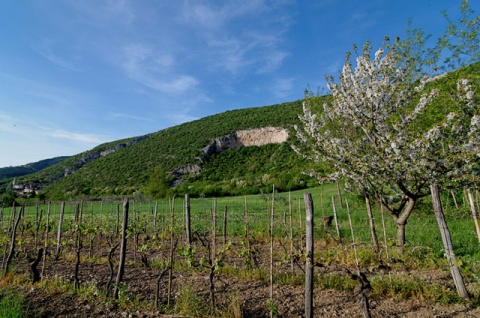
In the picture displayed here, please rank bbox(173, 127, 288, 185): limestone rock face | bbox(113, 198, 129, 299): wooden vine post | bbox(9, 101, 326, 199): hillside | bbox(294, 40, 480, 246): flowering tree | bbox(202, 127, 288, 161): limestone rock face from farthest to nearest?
bbox(202, 127, 288, 161): limestone rock face, bbox(173, 127, 288, 185): limestone rock face, bbox(9, 101, 326, 199): hillside, bbox(294, 40, 480, 246): flowering tree, bbox(113, 198, 129, 299): wooden vine post

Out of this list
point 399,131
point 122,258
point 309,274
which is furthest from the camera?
point 399,131

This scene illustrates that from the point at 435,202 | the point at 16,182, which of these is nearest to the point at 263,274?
the point at 435,202

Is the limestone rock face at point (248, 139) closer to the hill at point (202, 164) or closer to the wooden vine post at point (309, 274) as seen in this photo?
the hill at point (202, 164)

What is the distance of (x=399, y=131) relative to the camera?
26.3ft

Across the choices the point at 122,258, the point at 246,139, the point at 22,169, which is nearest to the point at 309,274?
the point at 122,258

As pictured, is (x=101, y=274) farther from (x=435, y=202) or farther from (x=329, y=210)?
(x=329, y=210)

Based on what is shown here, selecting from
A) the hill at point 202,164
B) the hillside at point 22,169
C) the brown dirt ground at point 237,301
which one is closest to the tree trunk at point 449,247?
the brown dirt ground at point 237,301

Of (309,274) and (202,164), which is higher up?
(202,164)

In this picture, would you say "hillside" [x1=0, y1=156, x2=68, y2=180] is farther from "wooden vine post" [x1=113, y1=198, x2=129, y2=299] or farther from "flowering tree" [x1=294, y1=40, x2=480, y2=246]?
"flowering tree" [x1=294, y1=40, x2=480, y2=246]

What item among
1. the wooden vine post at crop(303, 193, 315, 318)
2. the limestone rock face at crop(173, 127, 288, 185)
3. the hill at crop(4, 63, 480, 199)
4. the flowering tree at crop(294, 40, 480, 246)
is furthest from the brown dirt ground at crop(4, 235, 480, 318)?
the limestone rock face at crop(173, 127, 288, 185)

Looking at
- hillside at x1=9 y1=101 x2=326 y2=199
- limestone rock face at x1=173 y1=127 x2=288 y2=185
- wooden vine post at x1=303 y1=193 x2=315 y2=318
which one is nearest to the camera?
wooden vine post at x1=303 y1=193 x2=315 y2=318

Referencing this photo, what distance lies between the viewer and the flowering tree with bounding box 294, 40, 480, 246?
7.38 m

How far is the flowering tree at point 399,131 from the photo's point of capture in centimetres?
738

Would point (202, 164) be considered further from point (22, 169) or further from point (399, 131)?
point (22, 169)
